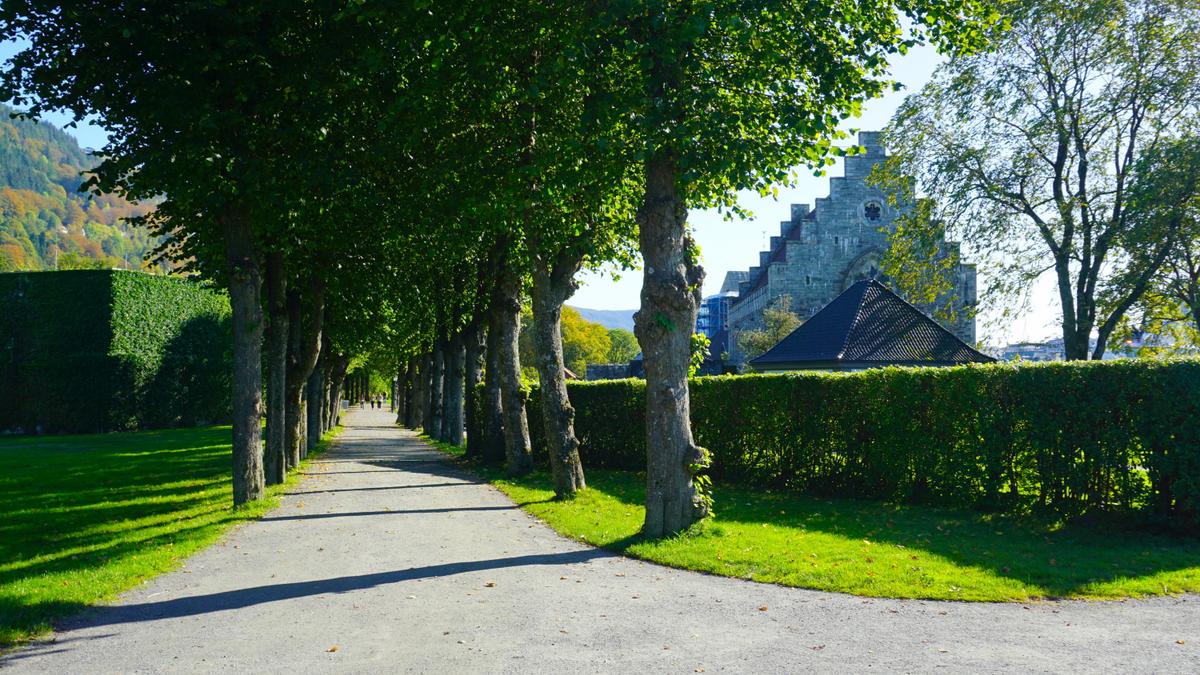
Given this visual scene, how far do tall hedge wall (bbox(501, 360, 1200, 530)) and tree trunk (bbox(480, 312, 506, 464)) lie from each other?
595 cm

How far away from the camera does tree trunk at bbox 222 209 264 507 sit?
572 inches

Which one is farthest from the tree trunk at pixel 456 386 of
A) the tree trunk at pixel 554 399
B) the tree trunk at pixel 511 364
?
the tree trunk at pixel 554 399

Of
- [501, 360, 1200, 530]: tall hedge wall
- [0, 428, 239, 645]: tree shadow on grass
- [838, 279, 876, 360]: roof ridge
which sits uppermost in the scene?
[838, 279, 876, 360]: roof ridge

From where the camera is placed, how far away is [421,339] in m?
37.9

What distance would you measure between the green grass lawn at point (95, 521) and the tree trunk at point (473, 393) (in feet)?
21.7

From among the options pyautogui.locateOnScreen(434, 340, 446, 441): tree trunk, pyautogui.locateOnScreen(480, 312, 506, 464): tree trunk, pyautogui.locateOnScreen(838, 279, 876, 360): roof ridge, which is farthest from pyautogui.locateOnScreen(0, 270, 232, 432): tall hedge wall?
pyautogui.locateOnScreen(838, 279, 876, 360): roof ridge

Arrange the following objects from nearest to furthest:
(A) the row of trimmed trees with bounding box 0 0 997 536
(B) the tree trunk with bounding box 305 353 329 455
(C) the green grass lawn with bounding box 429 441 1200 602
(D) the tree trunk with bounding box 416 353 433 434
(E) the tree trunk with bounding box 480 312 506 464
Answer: (C) the green grass lawn with bounding box 429 441 1200 602 < (A) the row of trimmed trees with bounding box 0 0 997 536 < (E) the tree trunk with bounding box 480 312 506 464 < (B) the tree trunk with bounding box 305 353 329 455 < (D) the tree trunk with bounding box 416 353 433 434

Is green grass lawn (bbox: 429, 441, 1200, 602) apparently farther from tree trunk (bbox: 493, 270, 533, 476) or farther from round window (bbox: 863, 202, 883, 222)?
round window (bbox: 863, 202, 883, 222)

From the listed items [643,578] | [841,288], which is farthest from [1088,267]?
[841,288]

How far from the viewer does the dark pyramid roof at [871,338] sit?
34.2 m

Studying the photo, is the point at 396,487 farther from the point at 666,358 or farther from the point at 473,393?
the point at 666,358

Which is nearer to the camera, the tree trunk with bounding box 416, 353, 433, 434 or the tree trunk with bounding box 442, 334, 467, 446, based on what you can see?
the tree trunk with bounding box 442, 334, 467, 446

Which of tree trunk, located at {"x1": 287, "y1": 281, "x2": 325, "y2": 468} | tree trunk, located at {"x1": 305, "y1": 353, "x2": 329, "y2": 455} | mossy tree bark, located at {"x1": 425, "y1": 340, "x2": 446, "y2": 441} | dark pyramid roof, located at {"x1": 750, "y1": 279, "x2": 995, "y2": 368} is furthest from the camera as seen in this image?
mossy tree bark, located at {"x1": 425, "y1": 340, "x2": 446, "y2": 441}

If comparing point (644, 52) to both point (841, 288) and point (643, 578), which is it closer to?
point (643, 578)
